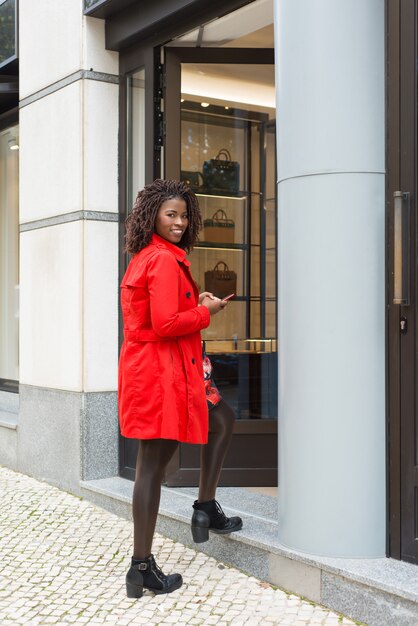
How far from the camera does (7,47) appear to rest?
7453 mm

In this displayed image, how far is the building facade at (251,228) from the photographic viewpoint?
3.99 meters

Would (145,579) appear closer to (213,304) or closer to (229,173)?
(213,304)

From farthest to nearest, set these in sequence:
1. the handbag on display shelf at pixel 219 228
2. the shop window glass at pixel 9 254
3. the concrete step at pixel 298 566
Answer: the shop window glass at pixel 9 254
the handbag on display shelf at pixel 219 228
the concrete step at pixel 298 566

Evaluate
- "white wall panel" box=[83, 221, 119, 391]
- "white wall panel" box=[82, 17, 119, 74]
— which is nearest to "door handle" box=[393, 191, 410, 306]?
"white wall panel" box=[83, 221, 119, 391]

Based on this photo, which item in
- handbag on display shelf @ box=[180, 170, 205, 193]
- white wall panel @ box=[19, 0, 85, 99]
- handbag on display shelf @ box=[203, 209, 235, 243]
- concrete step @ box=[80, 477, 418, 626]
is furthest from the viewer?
handbag on display shelf @ box=[203, 209, 235, 243]

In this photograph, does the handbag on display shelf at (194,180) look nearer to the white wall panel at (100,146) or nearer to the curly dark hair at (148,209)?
the white wall panel at (100,146)

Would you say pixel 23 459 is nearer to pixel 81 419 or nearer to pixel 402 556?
pixel 81 419

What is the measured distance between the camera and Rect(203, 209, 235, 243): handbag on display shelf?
21.4ft

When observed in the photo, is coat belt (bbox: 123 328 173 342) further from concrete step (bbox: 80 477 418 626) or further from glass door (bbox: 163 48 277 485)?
glass door (bbox: 163 48 277 485)

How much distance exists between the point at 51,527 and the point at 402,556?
2.46 m

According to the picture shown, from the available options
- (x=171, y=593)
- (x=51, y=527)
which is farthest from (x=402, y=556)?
(x=51, y=527)

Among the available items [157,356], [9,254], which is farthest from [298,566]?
[9,254]

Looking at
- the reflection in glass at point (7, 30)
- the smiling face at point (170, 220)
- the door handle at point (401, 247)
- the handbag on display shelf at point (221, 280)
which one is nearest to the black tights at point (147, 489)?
the smiling face at point (170, 220)

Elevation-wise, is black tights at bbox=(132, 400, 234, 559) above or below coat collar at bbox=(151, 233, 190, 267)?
below
